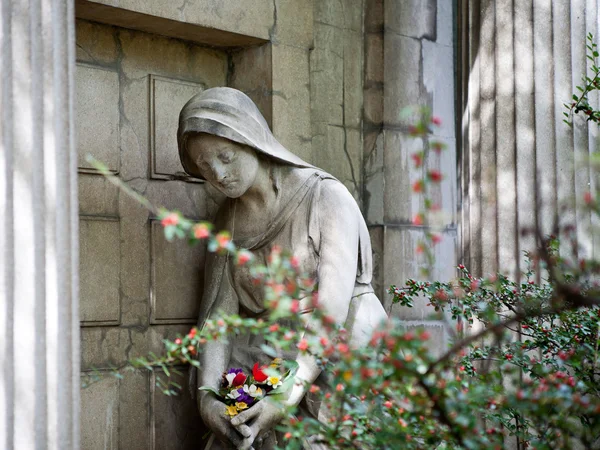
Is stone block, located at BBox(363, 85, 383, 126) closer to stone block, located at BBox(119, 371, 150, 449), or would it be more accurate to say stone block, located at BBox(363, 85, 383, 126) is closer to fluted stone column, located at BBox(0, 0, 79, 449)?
stone block, located at BBox(119, 371, 150, 449)

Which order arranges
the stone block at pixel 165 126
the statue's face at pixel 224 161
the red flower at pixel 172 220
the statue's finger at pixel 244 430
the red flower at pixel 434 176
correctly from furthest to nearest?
the stone block at pixel 165 126
the statue's face at pixel 224 161
the statue's finger at pixel 244 430
the red flower at pixel 172 220
the red flower at pixel 434 176

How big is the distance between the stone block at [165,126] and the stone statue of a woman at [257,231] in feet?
1.41

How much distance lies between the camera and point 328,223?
3.97 metres

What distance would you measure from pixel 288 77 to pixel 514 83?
1.15m

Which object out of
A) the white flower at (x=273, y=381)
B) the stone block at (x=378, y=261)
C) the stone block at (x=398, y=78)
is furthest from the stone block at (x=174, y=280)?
the stone block at (x=398, y=78)

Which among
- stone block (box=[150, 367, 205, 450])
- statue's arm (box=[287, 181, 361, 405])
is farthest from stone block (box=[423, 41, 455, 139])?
stone block (box=[150, 367, 205, 450])

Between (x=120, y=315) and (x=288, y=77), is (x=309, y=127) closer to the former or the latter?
(x=288, y=77)

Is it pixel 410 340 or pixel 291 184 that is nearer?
pixel 410 340

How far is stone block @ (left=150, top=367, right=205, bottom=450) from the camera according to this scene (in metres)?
4.42

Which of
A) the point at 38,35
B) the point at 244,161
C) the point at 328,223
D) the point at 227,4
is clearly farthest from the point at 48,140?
the point at 227,4

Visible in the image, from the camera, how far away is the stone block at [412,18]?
212 inches

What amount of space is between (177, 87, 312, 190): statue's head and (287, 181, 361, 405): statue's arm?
0.32 m

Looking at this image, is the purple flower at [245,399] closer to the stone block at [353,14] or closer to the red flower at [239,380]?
the red flower at [239,380]

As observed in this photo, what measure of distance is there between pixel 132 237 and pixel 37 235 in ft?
4.81
